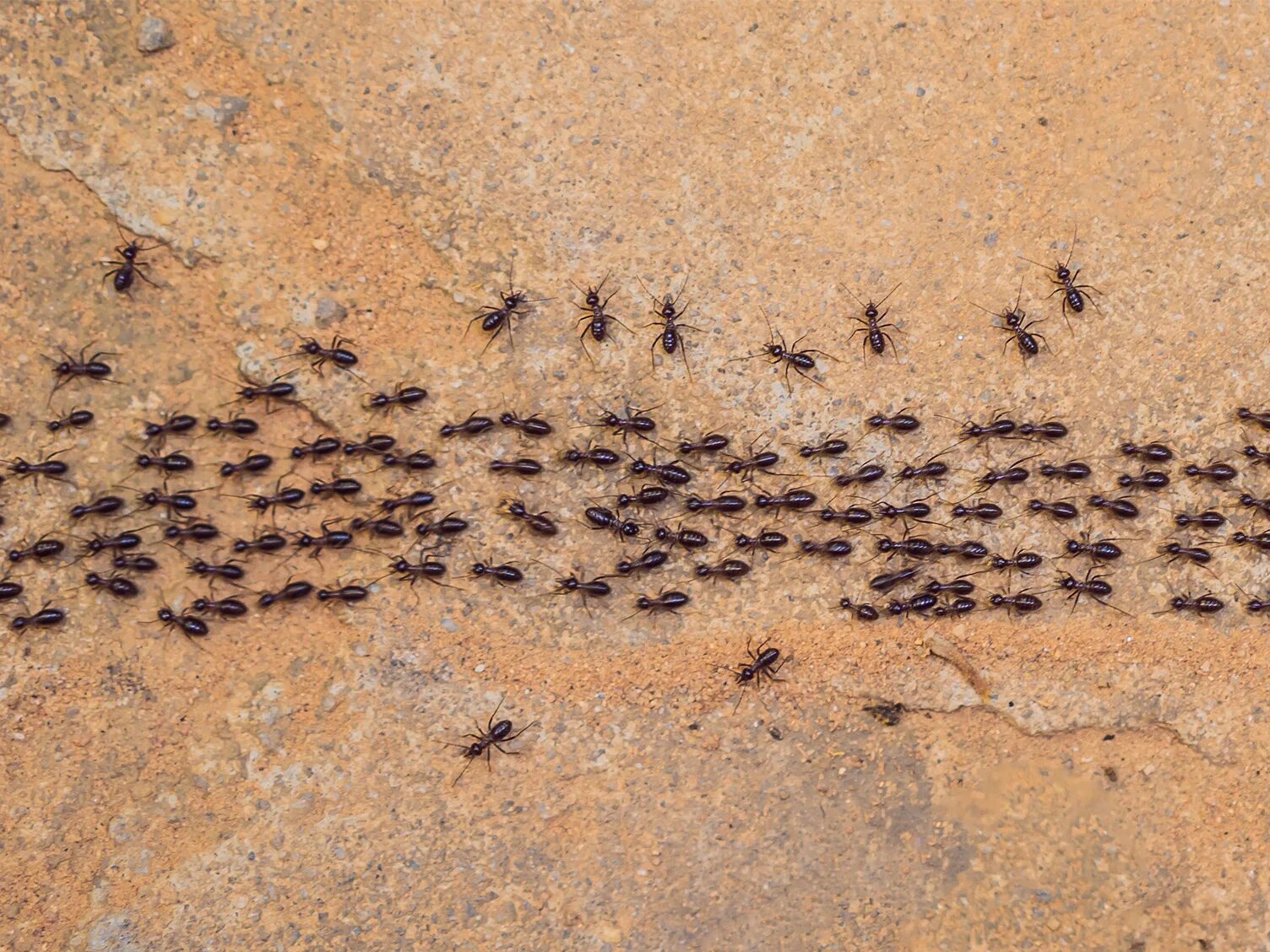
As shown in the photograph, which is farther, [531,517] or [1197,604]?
[1197,604]

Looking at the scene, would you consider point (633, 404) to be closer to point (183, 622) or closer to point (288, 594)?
point (288, 594)

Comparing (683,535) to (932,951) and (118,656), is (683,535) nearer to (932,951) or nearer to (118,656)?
(932,951)

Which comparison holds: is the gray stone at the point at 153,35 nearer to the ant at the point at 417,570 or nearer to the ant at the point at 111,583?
the ant at the point at 111,583

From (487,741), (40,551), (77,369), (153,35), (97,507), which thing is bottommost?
(487,741)

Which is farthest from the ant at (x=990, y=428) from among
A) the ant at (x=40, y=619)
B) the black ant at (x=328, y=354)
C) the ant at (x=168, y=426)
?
the ant at (x=40, y=619)

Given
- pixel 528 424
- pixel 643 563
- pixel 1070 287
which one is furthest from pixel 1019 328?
pixel 528 424

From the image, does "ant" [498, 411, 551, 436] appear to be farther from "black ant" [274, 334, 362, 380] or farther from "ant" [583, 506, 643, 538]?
"black ant" [274, 334, 362, 380]

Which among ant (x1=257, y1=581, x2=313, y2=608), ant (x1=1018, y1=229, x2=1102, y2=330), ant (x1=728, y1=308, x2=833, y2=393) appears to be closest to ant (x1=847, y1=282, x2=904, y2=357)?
ant (x1=728, y1=308, x2=833, y2=393)
